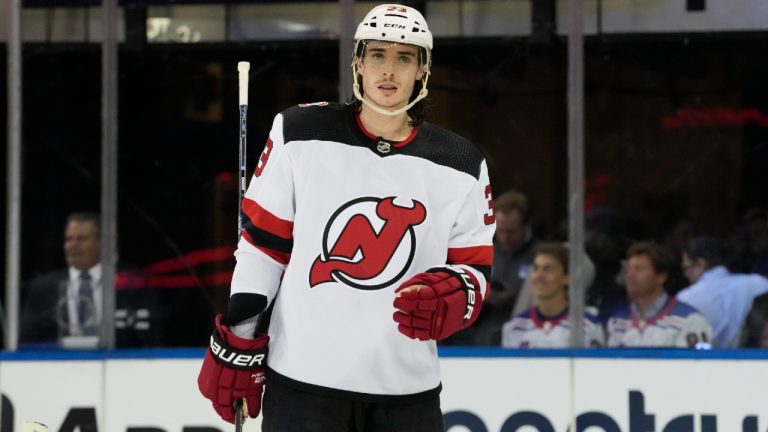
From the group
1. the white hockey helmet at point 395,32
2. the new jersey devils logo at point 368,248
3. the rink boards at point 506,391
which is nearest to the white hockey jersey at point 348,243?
the new jersey devils logo at point 368,248

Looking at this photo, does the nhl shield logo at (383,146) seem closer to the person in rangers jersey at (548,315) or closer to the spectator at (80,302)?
the person in rangers jersey at (548,315)

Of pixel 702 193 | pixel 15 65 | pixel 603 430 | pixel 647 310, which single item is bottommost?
pixel 603 430

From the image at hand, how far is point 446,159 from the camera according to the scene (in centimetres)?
294

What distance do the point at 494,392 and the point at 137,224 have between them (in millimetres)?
1393

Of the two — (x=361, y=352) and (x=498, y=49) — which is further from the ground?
(x=498, y=49)

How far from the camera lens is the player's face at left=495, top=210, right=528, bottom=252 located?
4.99 meters

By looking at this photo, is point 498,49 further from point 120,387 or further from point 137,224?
point 120,387

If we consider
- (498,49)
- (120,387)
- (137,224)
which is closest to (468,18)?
A: (498,49)

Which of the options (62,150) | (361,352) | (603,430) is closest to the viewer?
(361,352)

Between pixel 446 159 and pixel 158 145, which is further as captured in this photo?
pixel 158 145

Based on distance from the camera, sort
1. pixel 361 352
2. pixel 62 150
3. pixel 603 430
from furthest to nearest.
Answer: pixel 62 150, pixel 603 430, pixel 361 352

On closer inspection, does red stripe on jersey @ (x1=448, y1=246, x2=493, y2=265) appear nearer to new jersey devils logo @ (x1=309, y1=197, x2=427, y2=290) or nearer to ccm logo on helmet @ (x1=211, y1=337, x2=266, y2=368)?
new jersey devils logo @ (x1=309, y1=197, x2=427, y2=290)

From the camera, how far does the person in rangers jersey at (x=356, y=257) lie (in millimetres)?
2850

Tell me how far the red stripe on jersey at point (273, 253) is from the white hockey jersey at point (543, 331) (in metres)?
2.19
